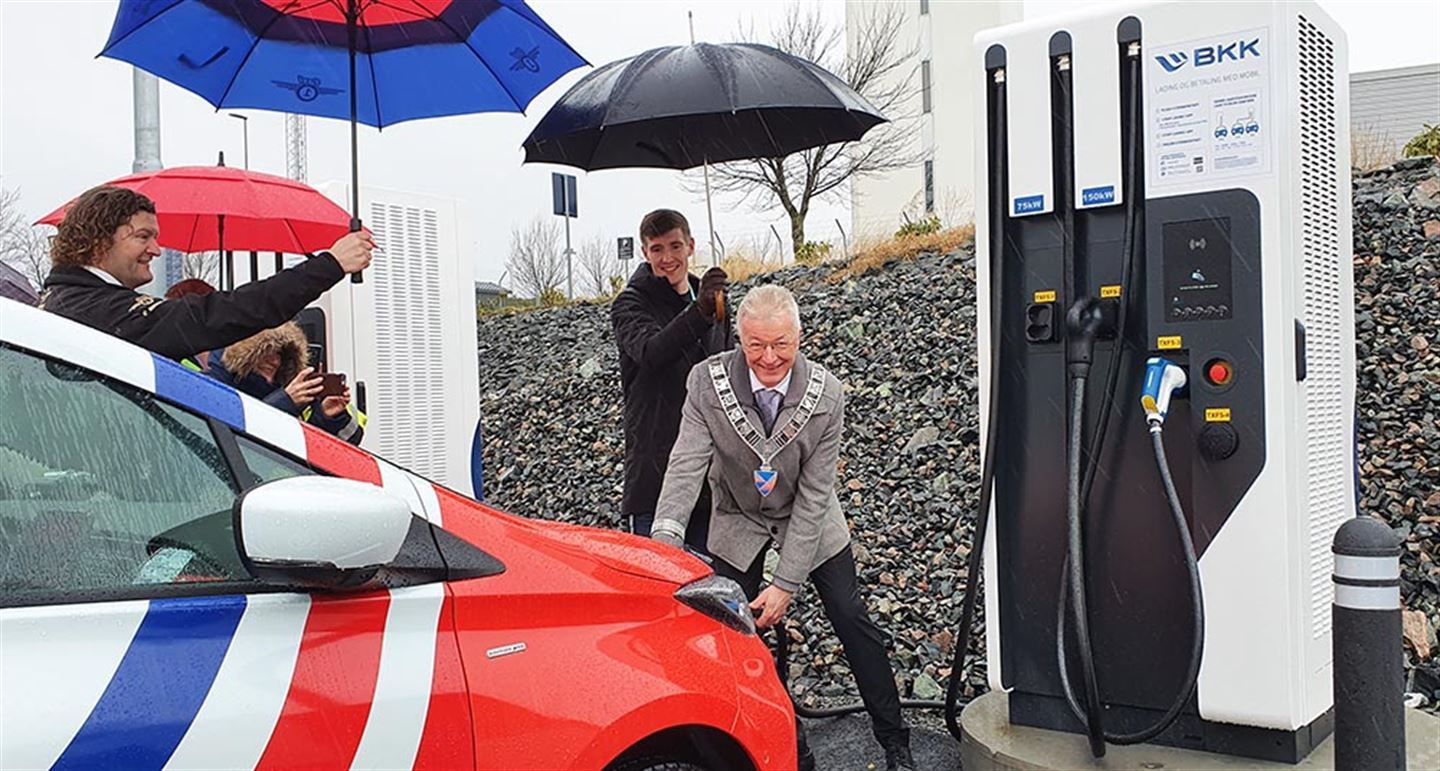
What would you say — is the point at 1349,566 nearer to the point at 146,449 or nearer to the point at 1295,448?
the point at 1295,448

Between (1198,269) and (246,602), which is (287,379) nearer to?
(246,602)

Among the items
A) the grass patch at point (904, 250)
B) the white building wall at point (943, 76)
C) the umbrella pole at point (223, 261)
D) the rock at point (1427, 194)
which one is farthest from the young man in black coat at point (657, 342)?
the white building wall at point (943, 76)

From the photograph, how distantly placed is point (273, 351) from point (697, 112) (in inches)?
84.0

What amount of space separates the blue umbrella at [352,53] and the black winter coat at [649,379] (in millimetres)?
1185

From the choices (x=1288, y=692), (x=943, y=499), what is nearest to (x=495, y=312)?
(x=943, y=499)

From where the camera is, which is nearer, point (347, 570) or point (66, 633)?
point (66, 633)

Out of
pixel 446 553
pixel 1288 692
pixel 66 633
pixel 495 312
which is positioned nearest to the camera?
pixel 66 633

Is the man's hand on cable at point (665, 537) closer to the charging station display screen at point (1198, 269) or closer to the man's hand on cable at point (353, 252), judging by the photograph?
the man's hand on cable at point (353, 252)

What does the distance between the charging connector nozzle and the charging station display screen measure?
0.16 m

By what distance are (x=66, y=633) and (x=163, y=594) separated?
0.50 feet

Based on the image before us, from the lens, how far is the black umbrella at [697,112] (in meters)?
4.73

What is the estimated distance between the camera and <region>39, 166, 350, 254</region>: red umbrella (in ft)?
20.3

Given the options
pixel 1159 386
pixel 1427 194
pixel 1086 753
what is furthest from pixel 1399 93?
pixel 1086 753

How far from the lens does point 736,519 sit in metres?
4.16
